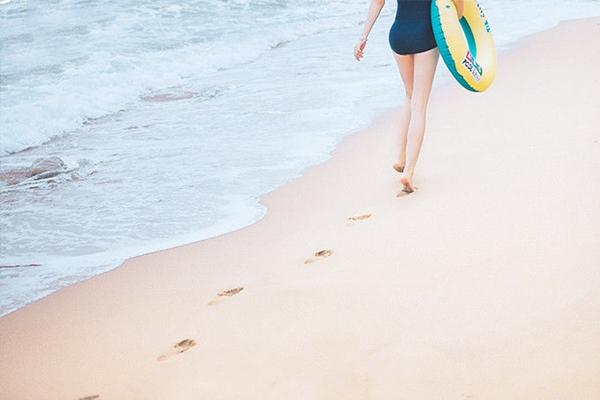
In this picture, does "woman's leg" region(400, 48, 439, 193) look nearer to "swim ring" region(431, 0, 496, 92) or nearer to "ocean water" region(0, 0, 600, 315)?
"swim ring" region(431, 0, 496, 92)

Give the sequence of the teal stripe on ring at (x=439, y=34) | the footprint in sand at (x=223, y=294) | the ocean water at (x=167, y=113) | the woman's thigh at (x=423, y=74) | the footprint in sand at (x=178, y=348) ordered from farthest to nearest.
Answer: the ocean water at (x=167, y=113), the woman's thigh at (x=423, y=74), the teal stripe on ring at (x=439, y=34), the footprint in sand at (x=223, y=294), the footprint in sand at (x=178, y=348)

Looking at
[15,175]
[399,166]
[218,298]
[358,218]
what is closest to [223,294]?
[218,298]

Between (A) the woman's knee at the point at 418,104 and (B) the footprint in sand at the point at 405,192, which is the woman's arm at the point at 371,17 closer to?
(A) the woman's knee at the point at 418,104

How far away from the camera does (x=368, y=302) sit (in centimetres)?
332

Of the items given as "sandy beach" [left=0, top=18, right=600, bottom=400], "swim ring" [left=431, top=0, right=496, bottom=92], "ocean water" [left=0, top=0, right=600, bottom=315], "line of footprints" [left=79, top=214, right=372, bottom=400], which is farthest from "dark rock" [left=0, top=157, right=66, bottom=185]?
"swim ring" [left=431, top=0, right=496, bottom=92]

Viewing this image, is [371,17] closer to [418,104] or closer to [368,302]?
[418,104]

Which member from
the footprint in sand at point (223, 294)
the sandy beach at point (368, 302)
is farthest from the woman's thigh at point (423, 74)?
the footprint in sand at point (223, 294)

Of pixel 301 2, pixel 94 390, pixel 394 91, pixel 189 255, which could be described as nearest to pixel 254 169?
pixel 189 255

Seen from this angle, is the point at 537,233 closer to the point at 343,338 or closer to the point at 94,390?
the point at 343,338

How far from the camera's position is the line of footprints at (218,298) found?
319 centimetres

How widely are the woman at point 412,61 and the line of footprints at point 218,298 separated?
46cm

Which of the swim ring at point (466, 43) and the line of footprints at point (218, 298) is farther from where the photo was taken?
the swim ring at point (466, 43)

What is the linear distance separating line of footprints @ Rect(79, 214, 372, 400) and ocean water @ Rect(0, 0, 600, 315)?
2.34 ft

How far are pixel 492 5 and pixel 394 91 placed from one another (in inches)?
247
